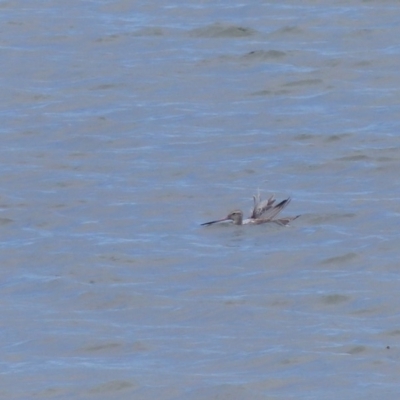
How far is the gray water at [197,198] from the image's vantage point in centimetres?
825

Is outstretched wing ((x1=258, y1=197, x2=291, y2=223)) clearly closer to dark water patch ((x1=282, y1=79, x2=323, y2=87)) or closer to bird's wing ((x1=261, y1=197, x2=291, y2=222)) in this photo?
bird's wing ((x1=261, y1=197, x2=291, y2=222))

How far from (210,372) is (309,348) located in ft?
2.02

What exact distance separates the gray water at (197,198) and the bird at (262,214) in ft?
0.31

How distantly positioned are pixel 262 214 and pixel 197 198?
77 cm

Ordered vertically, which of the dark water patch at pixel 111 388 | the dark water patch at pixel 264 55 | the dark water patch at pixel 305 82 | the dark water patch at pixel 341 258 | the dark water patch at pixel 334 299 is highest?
the dark water patch at pixel 264 55

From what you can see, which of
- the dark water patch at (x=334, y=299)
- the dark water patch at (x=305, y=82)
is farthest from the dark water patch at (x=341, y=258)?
the dark water patch at (x=305, y=82)

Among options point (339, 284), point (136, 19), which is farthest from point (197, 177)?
point (136, 19)

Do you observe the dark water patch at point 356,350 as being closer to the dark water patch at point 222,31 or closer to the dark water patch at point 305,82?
the dark water patch at point 305,82

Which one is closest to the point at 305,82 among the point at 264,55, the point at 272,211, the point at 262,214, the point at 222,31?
the point at 264,55

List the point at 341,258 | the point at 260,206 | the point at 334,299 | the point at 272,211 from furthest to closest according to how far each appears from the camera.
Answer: the point at 260,206
the point at 272,211
the point at 341,258
the point at 334,299

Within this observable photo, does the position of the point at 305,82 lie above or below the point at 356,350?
above

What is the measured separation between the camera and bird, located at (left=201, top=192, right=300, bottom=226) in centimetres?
1087

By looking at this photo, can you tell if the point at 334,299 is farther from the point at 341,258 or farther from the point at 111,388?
the point at 111,388

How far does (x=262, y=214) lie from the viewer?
11023mm
